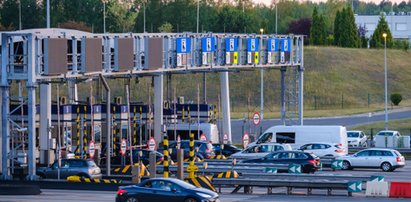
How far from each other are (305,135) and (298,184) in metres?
18.7

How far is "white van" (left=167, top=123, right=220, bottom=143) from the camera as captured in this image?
65.7 metres

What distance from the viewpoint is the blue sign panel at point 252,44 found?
214 ft

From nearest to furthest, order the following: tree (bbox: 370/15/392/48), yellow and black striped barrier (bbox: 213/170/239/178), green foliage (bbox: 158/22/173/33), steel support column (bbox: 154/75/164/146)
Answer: yellow and black striped barrier (bbox: 213/170/239/178), steel support column (bbox: 154/75/164/146), green foliage (bbox: 158/22/173/33), tree (bbox: 370/15/392/48)

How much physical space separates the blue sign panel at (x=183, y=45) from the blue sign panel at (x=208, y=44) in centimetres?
151

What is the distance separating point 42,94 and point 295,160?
12.0 metres

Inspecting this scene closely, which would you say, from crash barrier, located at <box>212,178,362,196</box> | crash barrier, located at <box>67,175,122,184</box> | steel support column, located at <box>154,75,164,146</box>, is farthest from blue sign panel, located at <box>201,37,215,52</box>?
crash barrier, located at <box>212,178,362,196</box>

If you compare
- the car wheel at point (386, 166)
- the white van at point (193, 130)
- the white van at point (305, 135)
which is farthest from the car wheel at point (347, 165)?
the white van at point (193, 130)

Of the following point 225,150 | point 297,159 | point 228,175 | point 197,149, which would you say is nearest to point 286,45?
point 225,150

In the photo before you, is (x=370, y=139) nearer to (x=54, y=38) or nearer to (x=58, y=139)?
(x=58, y=139)

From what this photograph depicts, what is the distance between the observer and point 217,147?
61406 mm

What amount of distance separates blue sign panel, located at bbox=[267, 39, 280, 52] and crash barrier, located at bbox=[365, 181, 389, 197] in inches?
1063

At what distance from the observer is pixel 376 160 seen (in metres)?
55.6

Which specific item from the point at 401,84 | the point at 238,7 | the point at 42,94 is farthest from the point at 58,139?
the point at 238,7

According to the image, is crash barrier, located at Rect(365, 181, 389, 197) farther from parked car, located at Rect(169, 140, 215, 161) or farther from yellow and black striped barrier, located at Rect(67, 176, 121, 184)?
parked car, located at Rect(169, 140, 215, 161)
